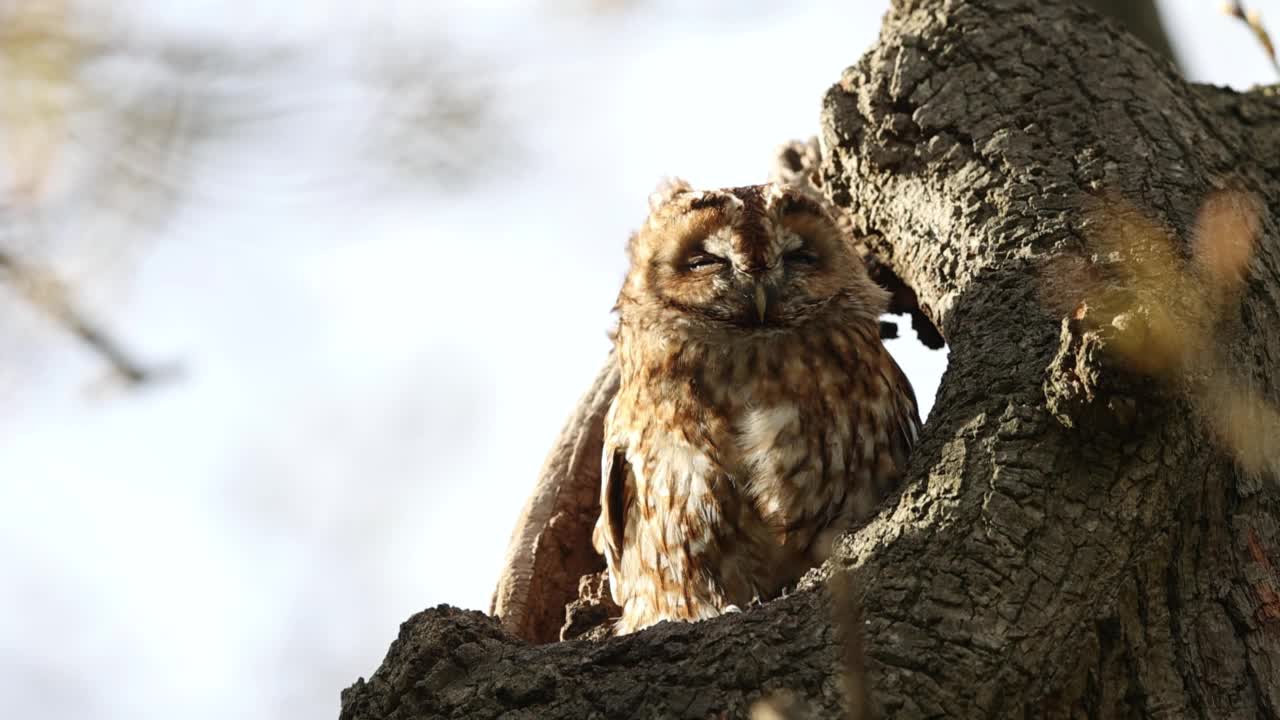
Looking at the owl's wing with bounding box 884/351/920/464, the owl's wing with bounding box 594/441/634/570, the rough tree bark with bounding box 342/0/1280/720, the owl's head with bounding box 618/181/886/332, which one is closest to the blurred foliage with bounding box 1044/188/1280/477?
the rough tree bark with bounding box 342/0/1280/720

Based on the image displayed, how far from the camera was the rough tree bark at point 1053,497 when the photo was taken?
236cm

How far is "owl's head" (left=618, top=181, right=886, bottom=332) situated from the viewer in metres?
3.59

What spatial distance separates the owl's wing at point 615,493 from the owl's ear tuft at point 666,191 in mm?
735

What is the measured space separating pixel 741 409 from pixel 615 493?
1.51 ft

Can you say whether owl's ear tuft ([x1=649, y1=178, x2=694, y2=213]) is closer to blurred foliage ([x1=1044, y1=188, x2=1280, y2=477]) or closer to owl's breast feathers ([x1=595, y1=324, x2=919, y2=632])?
owl's breast feathers ([x1=595, y1=324, x2=919, y2=632])

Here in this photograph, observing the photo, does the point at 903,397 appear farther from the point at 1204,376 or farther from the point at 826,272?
the point at 1204,376

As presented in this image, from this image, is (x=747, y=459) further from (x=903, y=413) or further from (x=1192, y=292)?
(x=1192, y=292)

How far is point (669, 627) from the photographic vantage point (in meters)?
2.48

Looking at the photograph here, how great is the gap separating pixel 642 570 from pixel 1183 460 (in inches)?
56.8

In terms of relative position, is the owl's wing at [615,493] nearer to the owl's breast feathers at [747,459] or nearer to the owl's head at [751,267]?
the owl's breast feathers at [747,459]

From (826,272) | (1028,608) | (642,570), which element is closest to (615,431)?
(642,570)

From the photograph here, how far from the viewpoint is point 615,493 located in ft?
12.1

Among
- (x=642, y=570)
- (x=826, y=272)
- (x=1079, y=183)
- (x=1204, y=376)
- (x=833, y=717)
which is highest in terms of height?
(x=826, y=272)

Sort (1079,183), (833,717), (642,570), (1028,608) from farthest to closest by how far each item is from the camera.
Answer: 1. (642,570)
2. (1079,183)
3. (1028,608)
4. (833,717)
